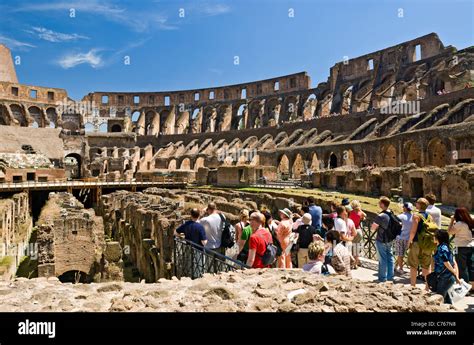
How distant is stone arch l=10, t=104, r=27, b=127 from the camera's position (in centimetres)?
5878

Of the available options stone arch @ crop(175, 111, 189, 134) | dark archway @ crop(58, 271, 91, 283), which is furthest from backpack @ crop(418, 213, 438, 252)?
stone arch @ crop(175, 111, 189, 134)

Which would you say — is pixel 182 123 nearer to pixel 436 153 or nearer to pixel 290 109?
pixel 290 109

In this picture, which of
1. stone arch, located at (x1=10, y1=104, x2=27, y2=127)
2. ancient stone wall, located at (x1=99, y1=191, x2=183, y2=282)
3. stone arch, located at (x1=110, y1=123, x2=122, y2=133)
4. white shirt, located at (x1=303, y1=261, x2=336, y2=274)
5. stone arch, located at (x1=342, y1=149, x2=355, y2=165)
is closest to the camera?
white shirt, located at (x1=303, y1=261, x2=336, y2=274)

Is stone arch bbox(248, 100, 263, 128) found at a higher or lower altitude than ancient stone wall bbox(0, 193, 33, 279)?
higher

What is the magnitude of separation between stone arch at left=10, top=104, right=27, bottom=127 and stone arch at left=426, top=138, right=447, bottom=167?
60.7 metres

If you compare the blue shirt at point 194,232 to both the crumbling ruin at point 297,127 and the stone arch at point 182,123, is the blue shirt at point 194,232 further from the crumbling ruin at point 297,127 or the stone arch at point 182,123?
the stone arch at point 182,123

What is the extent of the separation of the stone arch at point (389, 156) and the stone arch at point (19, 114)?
5721cm

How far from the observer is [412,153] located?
27.0m

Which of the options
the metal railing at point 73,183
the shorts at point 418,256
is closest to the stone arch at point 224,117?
the metal railing at point 73,183

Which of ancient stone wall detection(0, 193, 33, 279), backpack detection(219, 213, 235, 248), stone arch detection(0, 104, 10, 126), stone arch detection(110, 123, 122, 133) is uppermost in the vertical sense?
stone arch detection(0, 104, 10, 126)

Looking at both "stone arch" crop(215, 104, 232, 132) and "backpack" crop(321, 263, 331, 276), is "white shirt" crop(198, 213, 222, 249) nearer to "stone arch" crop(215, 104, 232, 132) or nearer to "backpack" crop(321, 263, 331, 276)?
"backpack" crop(321, 263, 331, 276)

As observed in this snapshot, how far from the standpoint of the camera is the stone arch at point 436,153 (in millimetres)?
24156

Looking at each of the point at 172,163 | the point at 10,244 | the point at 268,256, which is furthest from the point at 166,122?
the point at 268,256

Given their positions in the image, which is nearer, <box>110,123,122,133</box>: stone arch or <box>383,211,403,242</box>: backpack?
<box>383,211,403,242</box>: backpack
